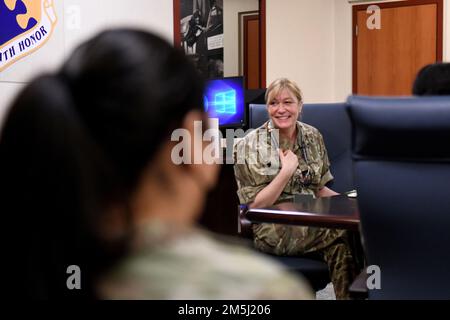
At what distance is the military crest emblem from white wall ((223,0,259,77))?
2888 mm

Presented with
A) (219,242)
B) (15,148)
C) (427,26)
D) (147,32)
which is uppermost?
(427,26)

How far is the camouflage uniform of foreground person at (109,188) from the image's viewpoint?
0.60 m

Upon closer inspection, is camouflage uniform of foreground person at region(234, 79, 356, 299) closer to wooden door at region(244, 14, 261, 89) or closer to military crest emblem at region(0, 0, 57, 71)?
military crest emblem at region(0, 0, 57, 71)

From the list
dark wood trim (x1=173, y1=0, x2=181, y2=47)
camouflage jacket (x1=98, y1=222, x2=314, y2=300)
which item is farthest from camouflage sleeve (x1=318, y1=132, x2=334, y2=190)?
camouflage jacket (x1=98, y1=222, x2=314, y2=300)

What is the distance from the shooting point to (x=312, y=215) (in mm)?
1940

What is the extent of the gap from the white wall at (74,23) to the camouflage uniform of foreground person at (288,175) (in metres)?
0.83

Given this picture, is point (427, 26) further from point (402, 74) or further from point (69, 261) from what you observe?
point (69, 261)

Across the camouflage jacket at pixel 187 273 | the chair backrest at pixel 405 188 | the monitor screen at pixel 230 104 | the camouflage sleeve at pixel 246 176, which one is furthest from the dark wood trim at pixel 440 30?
the camouflage jacket at pixel 187 273

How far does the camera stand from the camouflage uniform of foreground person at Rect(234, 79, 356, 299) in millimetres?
2492

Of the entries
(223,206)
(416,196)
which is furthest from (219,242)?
(223,206)

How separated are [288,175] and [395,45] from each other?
3971 mm

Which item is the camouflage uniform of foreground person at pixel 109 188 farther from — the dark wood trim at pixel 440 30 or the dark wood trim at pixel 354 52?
the dark wood trim at pixel 354 52
